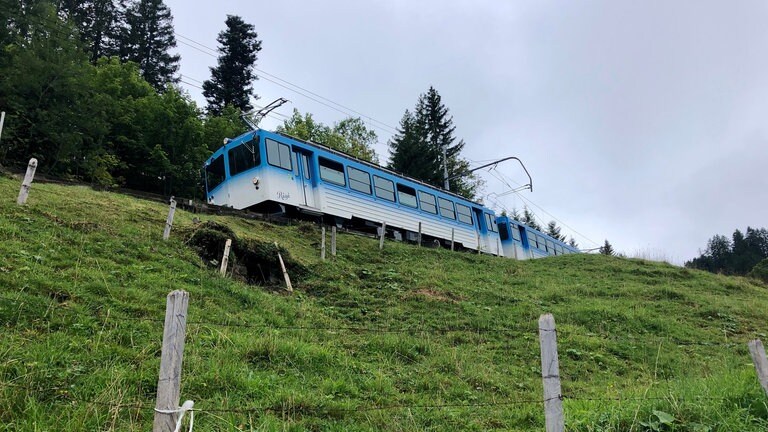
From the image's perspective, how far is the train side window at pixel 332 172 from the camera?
1638 cm

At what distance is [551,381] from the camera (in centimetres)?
322

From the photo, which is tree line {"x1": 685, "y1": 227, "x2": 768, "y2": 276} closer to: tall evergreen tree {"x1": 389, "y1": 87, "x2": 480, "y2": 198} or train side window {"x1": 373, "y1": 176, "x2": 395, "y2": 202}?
tall evergreen tree {"x1": 389, "y1": 87, "x2": 480, "y2": 198}

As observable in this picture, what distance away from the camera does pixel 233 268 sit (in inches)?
394

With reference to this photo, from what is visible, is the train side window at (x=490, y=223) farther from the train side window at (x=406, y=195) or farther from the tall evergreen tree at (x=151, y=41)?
the tall evergreen tree at (x=151, y=41)

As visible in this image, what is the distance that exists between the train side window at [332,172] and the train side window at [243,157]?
2127 mm

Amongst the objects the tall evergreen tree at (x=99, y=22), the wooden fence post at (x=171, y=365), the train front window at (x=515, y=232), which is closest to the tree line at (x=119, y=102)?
the tall evergreen tree at (x=99, y=22)

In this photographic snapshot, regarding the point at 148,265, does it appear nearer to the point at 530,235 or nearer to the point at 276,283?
the point at 276,283

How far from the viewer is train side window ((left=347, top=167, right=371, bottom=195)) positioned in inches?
682

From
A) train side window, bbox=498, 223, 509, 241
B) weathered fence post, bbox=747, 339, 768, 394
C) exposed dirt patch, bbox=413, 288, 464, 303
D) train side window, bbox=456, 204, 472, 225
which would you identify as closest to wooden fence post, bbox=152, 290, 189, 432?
weathered fence post, bbox=747, 339, 768, 394

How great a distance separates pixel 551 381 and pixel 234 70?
40.1 m

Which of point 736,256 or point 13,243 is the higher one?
point 736,256

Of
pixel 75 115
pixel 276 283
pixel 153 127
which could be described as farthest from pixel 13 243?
pixel 153 127

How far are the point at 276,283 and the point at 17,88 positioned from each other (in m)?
16.6

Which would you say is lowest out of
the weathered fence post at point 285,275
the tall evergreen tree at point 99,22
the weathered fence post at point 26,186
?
the weathered fence post at point 285,275
